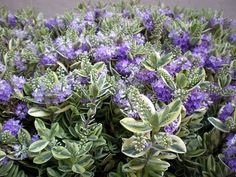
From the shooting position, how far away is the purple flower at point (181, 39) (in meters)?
1.69

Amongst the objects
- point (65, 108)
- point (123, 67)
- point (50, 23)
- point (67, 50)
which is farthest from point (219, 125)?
point (50, 23)

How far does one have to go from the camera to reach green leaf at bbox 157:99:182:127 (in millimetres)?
1032

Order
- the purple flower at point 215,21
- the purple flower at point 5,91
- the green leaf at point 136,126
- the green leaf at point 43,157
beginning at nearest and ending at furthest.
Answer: the green leaf at point 136,126, the green leaf at point 43,157, the purple flower at point 5,91, the purple flower at point 215,21

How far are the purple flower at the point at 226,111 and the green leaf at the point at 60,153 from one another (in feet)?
1.98

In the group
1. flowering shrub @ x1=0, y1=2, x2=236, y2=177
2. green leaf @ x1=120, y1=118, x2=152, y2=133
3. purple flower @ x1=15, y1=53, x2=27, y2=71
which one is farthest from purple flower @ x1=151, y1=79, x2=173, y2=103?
purple flower @ x1=15, y1=53, x2=27, y2=71

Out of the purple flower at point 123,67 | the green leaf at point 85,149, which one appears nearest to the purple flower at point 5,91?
the green leaf at point 85,149

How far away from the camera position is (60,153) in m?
1.11

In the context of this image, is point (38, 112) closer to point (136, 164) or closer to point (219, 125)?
point (136, 164)

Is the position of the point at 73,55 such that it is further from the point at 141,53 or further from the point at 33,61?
the point at 141,53

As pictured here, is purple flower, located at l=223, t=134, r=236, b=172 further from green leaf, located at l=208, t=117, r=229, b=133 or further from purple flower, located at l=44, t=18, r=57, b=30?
purple flower, located at l=44, t=18, r=57, b=30

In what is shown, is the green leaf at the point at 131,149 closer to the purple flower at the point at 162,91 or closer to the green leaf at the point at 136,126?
the green leaf at the point at 136,126

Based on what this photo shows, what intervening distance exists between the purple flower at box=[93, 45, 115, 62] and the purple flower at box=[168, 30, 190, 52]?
16.2 inches

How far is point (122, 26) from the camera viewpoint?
174 centimetres

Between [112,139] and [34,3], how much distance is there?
2.25 meters
